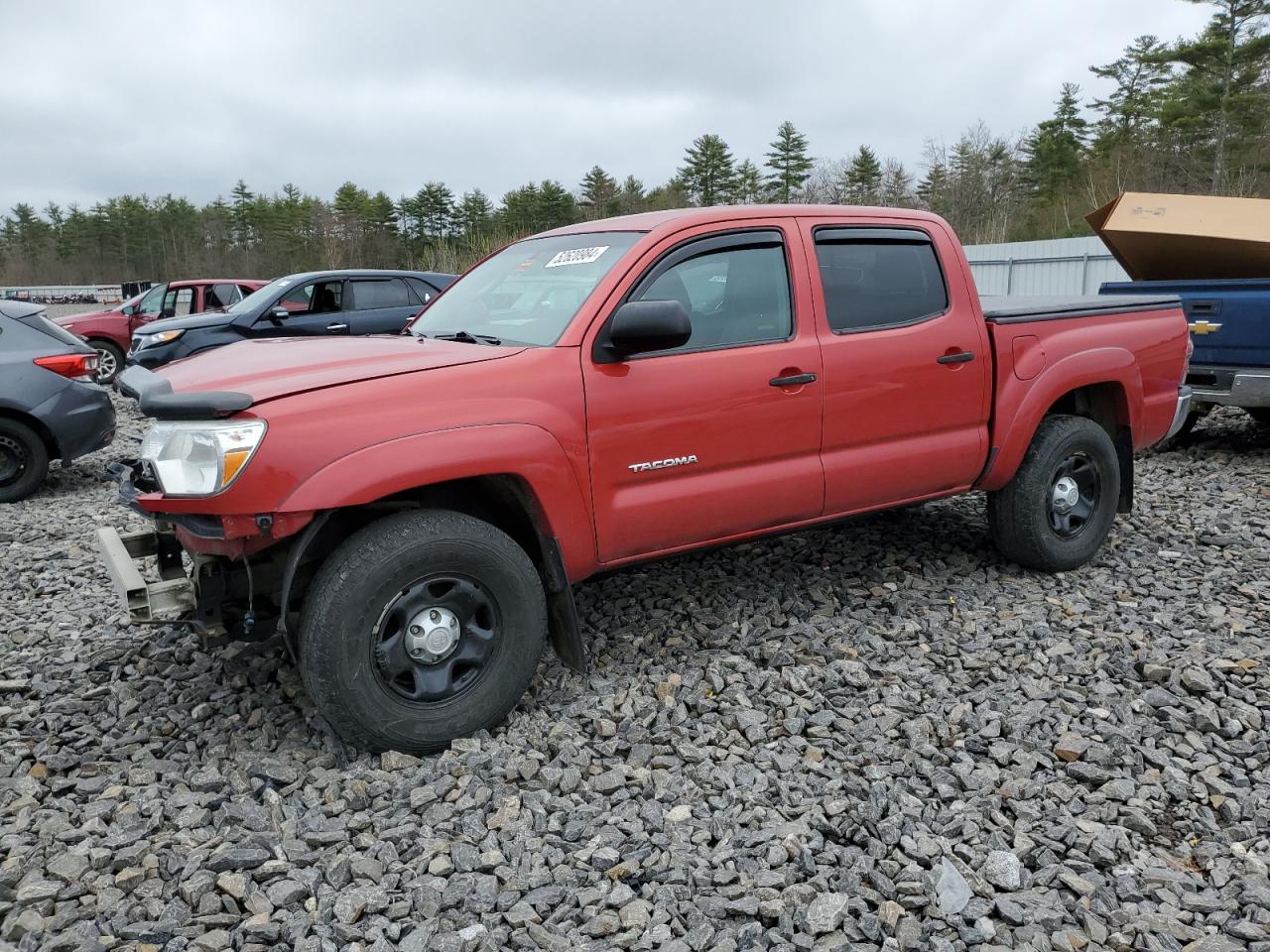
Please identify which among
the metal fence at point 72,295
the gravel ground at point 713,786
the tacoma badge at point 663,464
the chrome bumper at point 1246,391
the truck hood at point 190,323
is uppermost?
the metal fence at point 72,295

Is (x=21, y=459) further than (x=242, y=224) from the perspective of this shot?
No

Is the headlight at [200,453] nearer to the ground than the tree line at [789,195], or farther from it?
nearer to the ground

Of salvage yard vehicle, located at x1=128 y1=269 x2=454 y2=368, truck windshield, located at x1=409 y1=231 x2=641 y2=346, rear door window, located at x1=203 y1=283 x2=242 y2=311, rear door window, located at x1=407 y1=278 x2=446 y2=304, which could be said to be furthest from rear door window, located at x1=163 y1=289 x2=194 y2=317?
truck windshield, located at x1=409 y1=231 x2=641 y2=346

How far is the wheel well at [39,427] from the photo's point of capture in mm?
7609

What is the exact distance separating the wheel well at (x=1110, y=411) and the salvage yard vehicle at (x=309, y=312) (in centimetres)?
757

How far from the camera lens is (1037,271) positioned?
19.5 m

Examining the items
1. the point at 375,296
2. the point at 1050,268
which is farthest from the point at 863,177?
the point at 375,296

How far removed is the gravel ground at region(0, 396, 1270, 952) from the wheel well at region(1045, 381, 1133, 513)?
0.75 m

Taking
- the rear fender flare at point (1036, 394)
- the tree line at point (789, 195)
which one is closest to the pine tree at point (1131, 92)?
the tree line at point (789, 195)

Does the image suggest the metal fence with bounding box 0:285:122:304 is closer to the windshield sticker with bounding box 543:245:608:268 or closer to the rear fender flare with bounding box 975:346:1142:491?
the windshield sticker with bounding box 543:245:608:268

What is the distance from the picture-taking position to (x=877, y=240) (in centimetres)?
452

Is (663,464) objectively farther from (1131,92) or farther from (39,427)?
(1131,92)

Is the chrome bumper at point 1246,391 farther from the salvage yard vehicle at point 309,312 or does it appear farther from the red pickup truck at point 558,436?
the salvage yard vehicle at point 309,312

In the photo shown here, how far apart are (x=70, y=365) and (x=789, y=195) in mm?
54567
